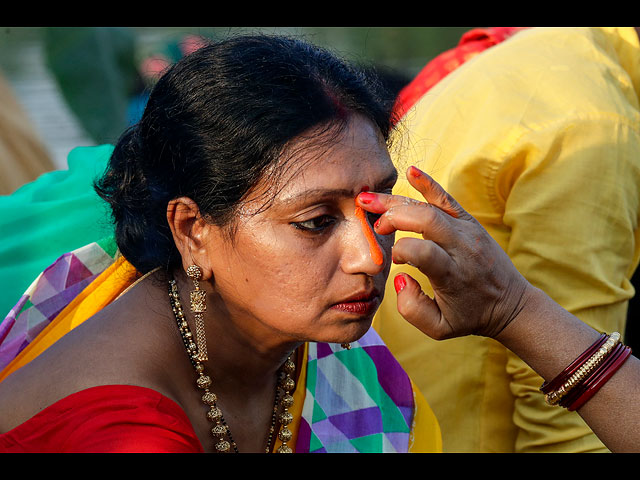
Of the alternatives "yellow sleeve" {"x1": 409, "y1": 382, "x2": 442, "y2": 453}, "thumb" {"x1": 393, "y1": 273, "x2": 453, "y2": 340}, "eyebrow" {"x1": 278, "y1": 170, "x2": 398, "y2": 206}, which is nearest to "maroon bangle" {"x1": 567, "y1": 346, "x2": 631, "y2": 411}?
"thumb" {"x1": 393, "y1": 273, "x2": 453, "y2": 340}

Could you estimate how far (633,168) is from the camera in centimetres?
241

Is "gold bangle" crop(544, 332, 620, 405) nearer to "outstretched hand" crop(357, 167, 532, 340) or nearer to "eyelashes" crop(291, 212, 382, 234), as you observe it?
"outstretched hand" crop(357, 167, 532, 340)

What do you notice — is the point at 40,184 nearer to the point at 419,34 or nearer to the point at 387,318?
the point at 387,318

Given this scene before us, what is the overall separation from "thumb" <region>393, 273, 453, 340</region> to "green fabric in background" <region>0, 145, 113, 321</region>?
3.59 ft

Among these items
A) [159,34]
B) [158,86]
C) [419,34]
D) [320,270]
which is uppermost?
[158,86]

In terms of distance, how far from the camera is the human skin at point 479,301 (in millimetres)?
1629

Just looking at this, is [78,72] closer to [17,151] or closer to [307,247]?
[17,151]

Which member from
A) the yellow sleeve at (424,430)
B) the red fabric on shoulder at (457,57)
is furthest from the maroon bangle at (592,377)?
the red fabric on shoulder at (457,57)

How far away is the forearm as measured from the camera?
5.81 feet

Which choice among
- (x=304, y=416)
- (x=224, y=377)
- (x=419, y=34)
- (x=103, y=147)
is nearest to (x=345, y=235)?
(x=224, y=377)

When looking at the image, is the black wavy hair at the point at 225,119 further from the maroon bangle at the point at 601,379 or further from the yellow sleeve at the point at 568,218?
the maroon bangle at the point at 601,379

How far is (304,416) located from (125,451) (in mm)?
811

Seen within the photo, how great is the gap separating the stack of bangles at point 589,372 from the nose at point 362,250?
0.53 m

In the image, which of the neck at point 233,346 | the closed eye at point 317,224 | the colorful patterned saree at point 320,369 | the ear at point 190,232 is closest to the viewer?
the closed eye at point 317,224
